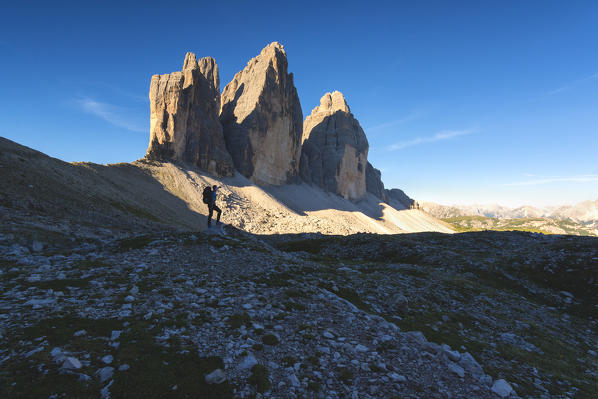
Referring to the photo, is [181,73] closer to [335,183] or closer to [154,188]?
[154,188]

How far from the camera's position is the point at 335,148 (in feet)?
587

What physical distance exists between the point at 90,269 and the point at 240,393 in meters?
10.5

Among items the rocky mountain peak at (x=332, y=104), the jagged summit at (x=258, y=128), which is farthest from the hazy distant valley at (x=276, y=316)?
the rocky mountain peak at (x=332, y=104)

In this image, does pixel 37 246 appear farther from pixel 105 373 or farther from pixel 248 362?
pixel 248 362

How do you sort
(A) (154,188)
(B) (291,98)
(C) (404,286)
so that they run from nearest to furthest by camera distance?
(C) (404,286), (A) (154,188), (B) (291,98)

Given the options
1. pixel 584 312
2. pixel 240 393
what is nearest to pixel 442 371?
pixel 240 393

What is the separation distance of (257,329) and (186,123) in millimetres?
103167

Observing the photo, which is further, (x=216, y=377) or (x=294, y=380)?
(x=294, y=380)

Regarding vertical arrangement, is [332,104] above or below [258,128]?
above

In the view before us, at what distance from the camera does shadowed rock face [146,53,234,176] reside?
93.5 meters

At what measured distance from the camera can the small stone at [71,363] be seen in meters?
5.05

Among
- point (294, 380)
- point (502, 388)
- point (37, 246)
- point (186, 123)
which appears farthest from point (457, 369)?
point (186, 123)

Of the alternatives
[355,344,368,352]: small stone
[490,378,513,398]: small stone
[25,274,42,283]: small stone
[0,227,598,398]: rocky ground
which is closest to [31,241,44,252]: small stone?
[0,227,598,398]: rocky ground

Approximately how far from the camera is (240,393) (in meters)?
5.23
